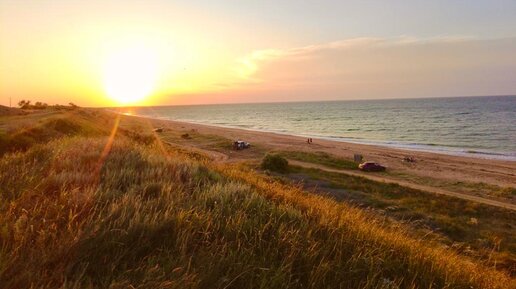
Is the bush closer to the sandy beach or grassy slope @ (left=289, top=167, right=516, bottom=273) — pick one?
grassy slope @ (left=289, top=167, right=516, bottom=273)

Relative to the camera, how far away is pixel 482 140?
6625cm

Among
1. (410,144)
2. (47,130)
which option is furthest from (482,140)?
(47,130)

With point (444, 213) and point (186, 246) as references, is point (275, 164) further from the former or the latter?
point (186, 246)

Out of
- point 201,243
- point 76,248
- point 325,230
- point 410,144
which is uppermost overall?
point 76,248

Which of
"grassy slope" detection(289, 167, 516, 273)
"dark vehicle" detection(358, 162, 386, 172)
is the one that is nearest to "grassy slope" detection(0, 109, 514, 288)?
"grassy slope" detection(289, 167, 516, 273)

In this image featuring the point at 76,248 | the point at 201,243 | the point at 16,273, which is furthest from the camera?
the point at 201,243

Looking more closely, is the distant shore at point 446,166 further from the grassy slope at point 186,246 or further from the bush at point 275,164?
the grassy slope at point 186,246

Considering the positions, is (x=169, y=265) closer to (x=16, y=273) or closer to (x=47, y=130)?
(x=16, y=273)

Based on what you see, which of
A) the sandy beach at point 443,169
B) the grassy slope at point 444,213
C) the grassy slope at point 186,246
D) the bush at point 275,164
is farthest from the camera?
the sandy beach at point 443,169

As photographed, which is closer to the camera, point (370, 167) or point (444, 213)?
point (444, 213)

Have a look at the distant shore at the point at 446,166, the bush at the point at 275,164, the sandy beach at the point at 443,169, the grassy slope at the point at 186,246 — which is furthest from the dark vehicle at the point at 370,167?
the grassy slope at the point at 186,246

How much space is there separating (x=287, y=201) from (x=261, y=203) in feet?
4.65

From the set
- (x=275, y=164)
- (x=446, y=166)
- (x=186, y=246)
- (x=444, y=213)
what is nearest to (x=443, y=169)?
(x=446, y=166)

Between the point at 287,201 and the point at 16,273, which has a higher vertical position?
the point at 16,273
